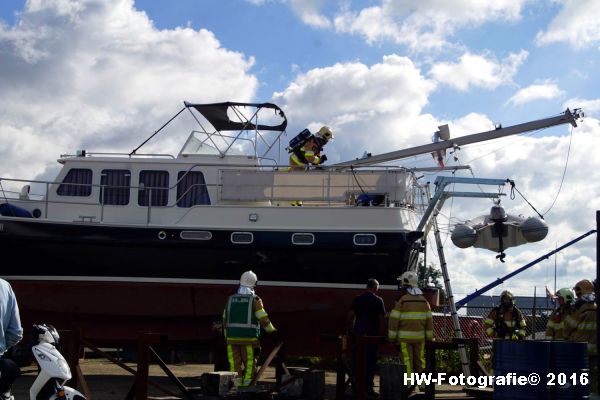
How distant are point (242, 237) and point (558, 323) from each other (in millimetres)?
5384

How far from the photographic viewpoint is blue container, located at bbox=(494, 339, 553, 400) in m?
7.88

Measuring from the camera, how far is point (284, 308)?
13188 mm

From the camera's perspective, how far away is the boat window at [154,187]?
14.1m

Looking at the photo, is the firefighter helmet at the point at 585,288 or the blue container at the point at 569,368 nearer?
the blue container at the point at 569,368

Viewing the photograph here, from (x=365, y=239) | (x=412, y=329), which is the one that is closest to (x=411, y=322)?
(x=412, y=329)

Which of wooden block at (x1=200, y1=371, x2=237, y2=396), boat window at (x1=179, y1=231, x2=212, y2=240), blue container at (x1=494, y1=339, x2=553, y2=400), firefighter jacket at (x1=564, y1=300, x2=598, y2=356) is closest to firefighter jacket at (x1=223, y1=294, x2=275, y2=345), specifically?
wooden block at (x1=200, y1=371, x2=237, y2=396)

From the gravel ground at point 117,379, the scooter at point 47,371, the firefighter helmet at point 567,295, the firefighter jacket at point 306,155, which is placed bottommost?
the gravel ground at point 117,379

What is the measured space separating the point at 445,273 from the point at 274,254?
2.91 m

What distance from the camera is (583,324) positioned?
32.3ft

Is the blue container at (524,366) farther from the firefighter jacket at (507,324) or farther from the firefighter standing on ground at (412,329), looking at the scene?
the firefighter jacket at (507,324)

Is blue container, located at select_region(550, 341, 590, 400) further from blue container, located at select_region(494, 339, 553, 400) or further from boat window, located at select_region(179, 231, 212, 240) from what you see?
boat window, located at select_region(179, 231, 212, 240)

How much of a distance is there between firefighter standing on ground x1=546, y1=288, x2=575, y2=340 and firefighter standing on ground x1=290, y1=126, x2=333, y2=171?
18.0 feet

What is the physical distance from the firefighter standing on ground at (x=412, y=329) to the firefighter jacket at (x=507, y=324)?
5.23 feet

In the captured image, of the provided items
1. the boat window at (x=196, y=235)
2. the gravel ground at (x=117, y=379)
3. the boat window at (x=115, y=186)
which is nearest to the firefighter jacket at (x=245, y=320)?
the gravel ground at (x=117, y=379)
